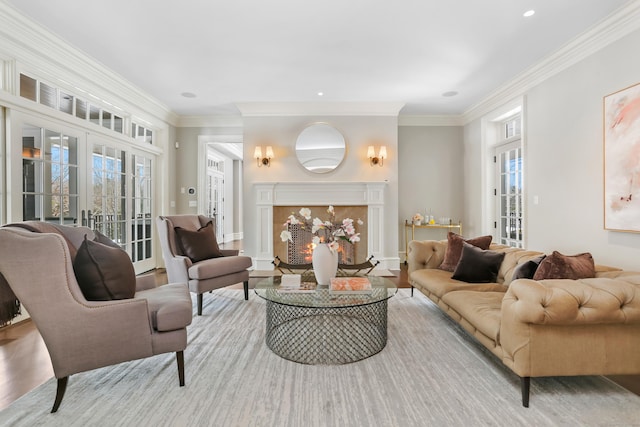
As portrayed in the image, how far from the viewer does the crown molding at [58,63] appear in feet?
9.28

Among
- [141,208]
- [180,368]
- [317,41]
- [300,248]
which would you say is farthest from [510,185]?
[141,208]

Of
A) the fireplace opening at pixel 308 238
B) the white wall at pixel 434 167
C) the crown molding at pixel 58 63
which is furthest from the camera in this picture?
the white wall at pixel 434 167

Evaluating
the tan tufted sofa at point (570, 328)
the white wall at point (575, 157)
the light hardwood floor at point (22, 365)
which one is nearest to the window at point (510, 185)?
the white wall at point (575, 157)

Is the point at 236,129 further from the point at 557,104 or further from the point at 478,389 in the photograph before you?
the point at 478,389

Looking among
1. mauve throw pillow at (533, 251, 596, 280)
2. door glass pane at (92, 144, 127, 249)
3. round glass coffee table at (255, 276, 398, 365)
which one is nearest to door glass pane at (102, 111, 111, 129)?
door glass pane at (92, 144, 127, 249)

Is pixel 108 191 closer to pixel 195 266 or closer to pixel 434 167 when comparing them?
pixel 195 266

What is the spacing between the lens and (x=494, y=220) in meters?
5.30

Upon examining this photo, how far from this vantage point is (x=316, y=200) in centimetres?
529

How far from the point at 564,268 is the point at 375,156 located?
3501 mm

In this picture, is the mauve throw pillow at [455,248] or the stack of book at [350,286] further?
the mauve throw pillow at [455,248]

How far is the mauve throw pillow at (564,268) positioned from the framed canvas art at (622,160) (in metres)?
0.99

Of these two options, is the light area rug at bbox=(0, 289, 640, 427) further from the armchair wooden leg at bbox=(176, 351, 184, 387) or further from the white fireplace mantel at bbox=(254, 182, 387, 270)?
the white fireplace mantel at bbox=(254, 182, 387, 270)

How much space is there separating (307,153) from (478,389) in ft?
13.5

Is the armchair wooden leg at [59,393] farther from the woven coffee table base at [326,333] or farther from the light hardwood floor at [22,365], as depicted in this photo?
the woven coffee table base at [326,333]
